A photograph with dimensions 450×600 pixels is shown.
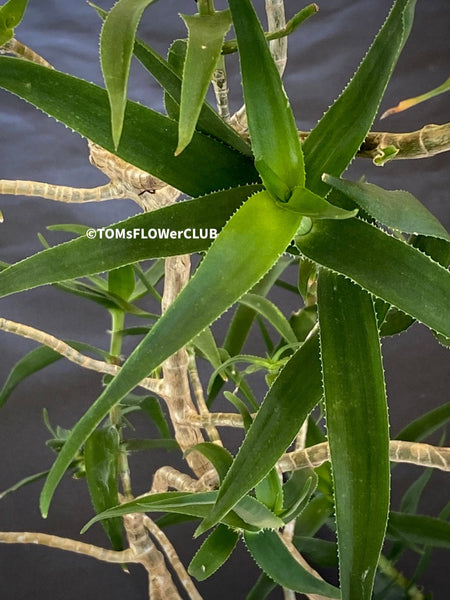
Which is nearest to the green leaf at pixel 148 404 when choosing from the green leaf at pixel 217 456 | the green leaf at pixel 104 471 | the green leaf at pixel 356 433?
the green leaf at pixel 104 471

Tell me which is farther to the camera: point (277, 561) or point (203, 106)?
point (277, 561)

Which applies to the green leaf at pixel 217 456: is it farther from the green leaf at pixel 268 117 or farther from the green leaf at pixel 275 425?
the green leaf at pixel 268 117

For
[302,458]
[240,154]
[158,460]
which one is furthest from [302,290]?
[158,460]

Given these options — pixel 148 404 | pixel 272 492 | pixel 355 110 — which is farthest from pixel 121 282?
pixel 355 110

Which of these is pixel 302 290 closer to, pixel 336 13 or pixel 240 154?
pixel 240 154

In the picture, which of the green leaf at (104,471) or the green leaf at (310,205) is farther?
the green leaf at (104,471)

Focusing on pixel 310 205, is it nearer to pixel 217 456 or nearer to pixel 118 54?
pixel 118 54

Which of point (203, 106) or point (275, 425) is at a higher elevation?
point (203, 106)
